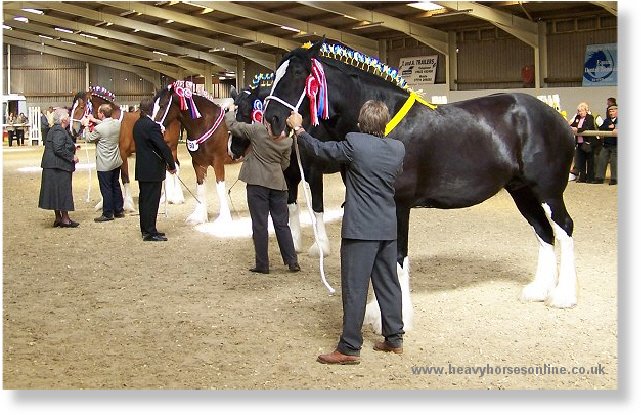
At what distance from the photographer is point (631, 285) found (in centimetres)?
420

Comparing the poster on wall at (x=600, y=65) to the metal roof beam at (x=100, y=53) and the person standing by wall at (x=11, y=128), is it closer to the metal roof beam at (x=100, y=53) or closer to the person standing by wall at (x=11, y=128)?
the metal roof beam at (x=100, y=53)

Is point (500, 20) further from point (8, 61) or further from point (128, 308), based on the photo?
point (8, 61)

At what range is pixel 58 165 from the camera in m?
9.37

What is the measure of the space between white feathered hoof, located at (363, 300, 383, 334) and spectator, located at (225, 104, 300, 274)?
1.88m

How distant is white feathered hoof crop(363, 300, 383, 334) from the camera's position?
498 cm

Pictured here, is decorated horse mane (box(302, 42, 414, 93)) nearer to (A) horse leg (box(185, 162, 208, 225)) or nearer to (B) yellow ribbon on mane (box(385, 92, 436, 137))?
(B) yellow ribbon on mane (box(385, 92, 436, 137))

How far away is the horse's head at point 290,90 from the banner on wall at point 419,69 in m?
18.9

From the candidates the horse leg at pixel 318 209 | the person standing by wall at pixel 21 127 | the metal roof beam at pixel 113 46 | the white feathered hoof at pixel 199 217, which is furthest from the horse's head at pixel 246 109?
the person standing by wall at pixel 21 127

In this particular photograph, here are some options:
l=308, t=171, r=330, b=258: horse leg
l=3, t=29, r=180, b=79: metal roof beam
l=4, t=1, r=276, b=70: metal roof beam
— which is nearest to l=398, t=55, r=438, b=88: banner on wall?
l=4, t=1, r=276, b=70: metal roof beam

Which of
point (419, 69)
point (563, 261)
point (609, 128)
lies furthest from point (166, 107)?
point (419, 69)

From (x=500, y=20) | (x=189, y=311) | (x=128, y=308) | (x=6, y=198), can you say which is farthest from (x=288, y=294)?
(x=500, y=20)

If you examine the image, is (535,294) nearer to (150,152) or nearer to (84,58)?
(150,152)

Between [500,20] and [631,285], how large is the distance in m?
15.6

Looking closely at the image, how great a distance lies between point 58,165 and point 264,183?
3965mm
